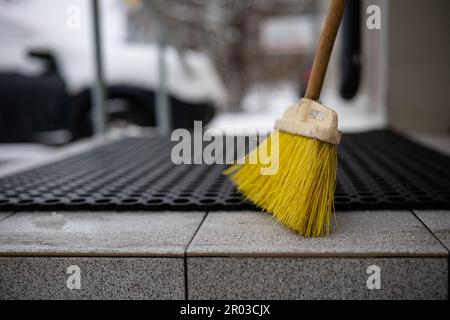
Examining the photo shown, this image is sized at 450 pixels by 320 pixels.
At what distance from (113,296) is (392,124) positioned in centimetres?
279

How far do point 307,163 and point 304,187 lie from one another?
0.06 meters

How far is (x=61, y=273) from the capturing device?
42.8 inches

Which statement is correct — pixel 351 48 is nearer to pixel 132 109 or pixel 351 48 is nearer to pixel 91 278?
pixel 132 109

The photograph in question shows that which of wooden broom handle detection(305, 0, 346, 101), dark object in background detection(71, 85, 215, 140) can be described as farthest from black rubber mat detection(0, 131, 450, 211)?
dark object in background detection(71, 85, 215, 140)

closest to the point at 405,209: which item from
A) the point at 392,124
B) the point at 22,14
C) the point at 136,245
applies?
the point at 136,245

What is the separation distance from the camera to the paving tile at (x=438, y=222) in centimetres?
112

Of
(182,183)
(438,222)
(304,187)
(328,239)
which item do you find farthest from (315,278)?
(182,183)

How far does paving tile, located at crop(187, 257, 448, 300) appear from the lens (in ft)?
3.36

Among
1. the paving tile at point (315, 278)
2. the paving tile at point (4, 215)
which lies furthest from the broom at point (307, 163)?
the paving tile at point (4, 215)

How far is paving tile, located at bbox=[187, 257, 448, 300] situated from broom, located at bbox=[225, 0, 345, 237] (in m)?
0.13

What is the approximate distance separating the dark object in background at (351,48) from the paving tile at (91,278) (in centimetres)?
291

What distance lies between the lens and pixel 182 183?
179 cm
